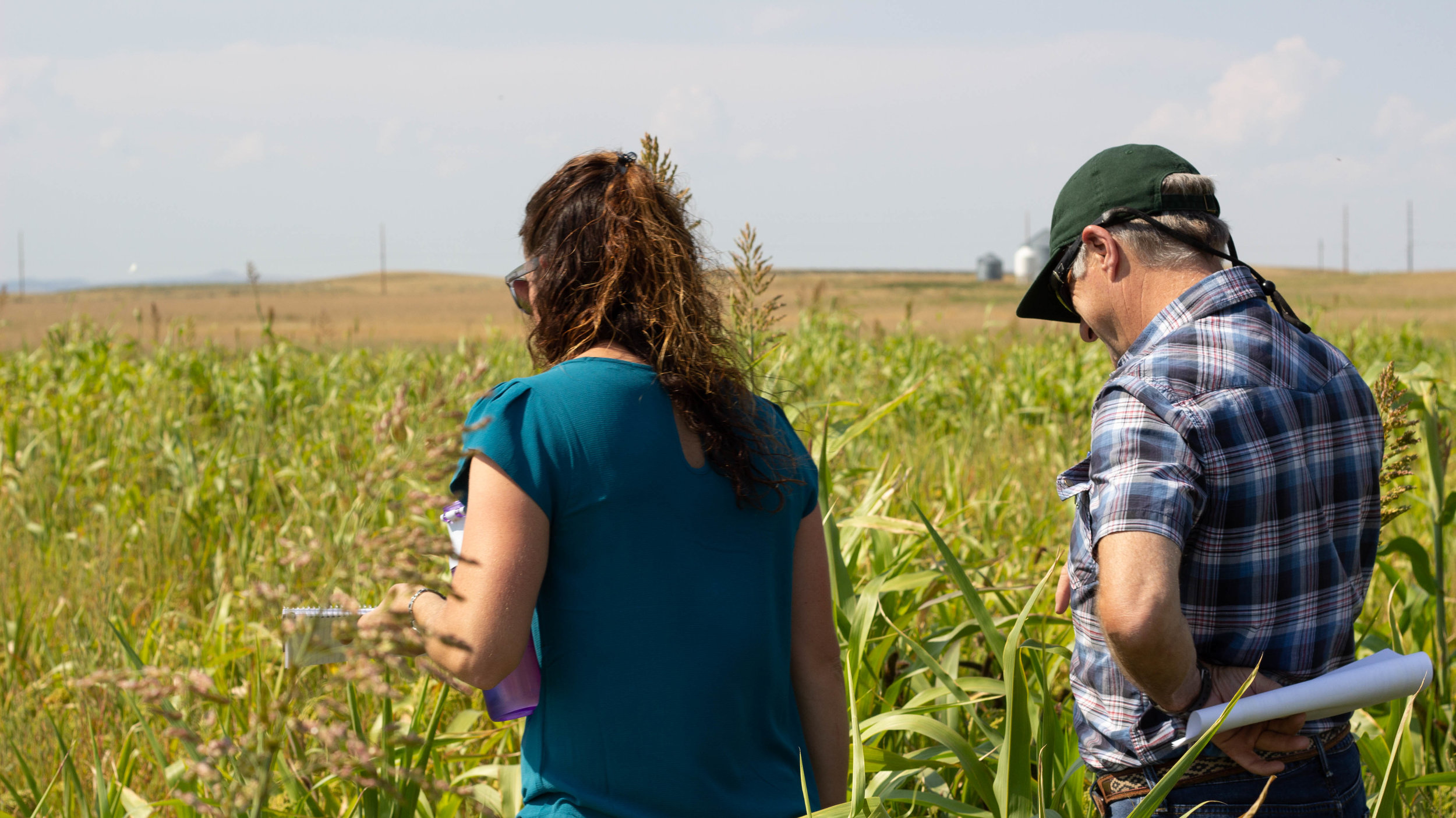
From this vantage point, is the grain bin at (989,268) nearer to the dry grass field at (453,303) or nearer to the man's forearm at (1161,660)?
the dry grass field at (453,303)

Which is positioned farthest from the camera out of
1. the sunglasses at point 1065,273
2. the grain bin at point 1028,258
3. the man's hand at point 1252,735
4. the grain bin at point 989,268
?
the grain bin at point 989,268

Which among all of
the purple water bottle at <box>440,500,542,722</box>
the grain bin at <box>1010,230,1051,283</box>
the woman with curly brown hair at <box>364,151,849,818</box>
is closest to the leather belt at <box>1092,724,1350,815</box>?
the woman with curly brown hair at <box>364,151,849,818</box>

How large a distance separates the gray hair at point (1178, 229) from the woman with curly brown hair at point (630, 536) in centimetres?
68

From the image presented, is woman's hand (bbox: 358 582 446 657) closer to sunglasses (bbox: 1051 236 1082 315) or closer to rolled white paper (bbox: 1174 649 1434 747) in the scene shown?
rolled white paper (bbox: 1174 649 1434 747)

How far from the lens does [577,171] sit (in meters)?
1.76

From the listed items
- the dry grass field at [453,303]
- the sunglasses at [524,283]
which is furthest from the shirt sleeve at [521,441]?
the dry grass field at [453,303]

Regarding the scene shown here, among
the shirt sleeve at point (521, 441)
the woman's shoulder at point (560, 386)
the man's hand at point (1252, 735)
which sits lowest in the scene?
the man's hand at point (1252, 735)

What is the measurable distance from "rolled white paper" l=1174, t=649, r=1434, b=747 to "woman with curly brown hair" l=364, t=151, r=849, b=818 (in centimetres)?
68

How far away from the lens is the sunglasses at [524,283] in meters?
1.77

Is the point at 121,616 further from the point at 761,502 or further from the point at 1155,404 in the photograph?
the point at 1155,404

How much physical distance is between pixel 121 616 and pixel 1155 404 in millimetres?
3327

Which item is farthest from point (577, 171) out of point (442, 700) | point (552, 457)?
point (442, 700)

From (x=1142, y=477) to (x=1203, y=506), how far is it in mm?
134

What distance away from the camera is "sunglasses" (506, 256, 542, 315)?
177cm
